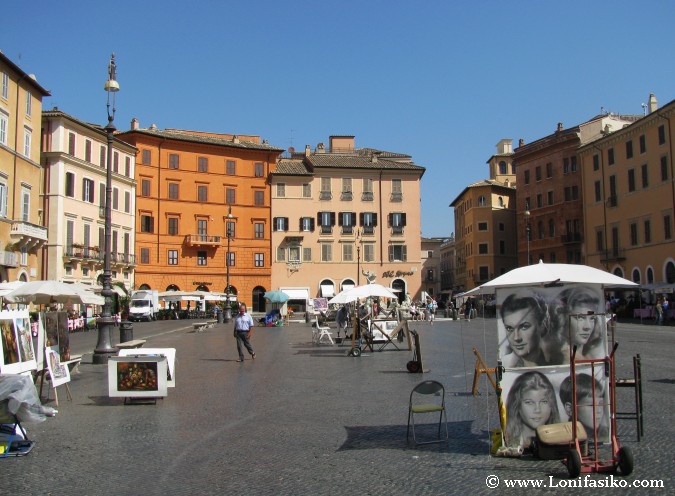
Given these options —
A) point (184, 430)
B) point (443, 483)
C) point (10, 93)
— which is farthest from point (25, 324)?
point (10, 93)

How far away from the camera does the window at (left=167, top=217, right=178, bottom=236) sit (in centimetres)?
6315

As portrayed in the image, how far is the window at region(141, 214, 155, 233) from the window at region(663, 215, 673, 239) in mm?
41746

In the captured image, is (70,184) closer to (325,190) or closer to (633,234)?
(325,190)

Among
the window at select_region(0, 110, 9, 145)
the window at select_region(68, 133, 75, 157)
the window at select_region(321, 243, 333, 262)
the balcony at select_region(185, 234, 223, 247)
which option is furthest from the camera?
the window at select_region(321, 243, 333, 262)

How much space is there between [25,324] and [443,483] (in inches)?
284

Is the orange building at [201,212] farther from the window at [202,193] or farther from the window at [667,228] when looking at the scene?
the window at [667,228]

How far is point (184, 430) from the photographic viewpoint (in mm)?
8414

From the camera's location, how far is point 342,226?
6731cm

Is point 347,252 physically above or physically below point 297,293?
above

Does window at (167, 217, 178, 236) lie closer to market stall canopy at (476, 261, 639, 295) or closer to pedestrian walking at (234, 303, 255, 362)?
pedestrian walking at (234, 303, 255, 362)

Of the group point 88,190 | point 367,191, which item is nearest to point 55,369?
point 88,190

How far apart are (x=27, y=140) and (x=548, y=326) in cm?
4012

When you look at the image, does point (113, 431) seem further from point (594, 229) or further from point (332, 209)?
point (332, 209)

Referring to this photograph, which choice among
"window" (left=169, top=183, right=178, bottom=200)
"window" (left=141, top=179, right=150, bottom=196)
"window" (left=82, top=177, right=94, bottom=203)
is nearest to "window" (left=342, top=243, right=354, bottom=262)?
"window" (left=169, top=183, right=178, bottom=200)
